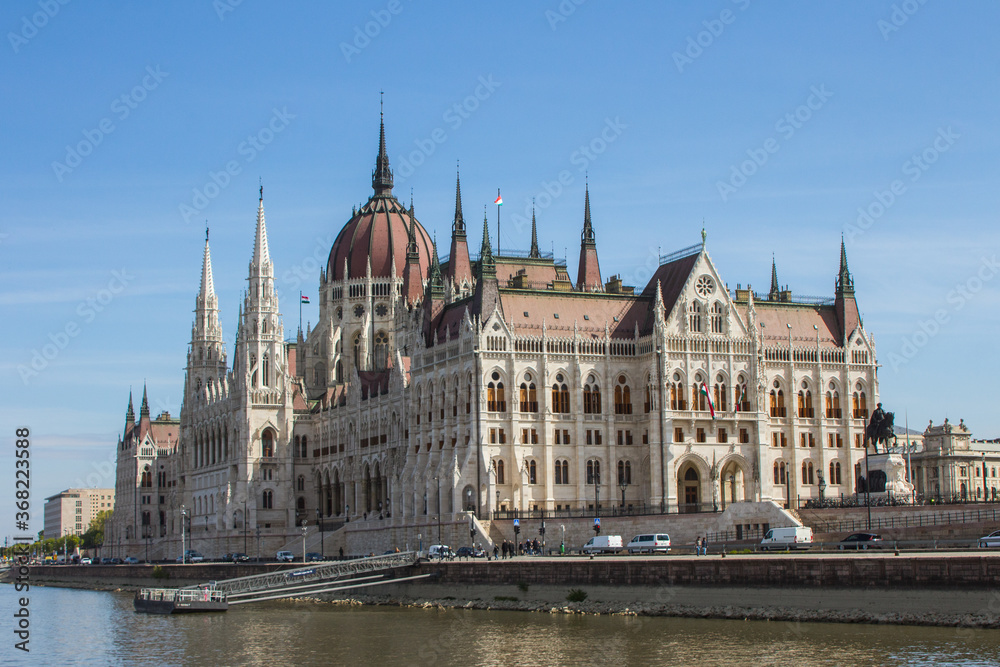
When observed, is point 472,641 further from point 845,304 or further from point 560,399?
point 845,304

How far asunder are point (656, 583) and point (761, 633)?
32.0 ft

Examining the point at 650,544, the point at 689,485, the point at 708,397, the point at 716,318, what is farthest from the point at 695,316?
the point at 650,544

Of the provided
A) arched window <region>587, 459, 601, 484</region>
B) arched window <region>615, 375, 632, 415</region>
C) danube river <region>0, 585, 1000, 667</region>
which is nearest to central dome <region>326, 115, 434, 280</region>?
arched window <region>615, 375, 632, 415</region>

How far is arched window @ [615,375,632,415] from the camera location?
4473 inches

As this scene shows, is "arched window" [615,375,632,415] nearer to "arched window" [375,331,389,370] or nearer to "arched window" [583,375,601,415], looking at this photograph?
"arched window" [583,375,601,415]

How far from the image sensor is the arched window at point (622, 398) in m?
114

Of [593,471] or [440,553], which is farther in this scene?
[593,471]

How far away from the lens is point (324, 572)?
290ft

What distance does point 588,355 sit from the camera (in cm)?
11231

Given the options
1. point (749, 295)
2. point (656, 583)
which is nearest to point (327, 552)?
point (749, 295)

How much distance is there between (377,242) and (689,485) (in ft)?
196

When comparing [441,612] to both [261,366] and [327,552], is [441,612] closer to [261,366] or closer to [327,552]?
[327,552]

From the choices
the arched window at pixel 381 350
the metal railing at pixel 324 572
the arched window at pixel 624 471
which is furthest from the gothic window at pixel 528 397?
the arched window at pixel 381 350

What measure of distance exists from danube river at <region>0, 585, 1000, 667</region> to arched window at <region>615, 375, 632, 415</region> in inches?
1368
